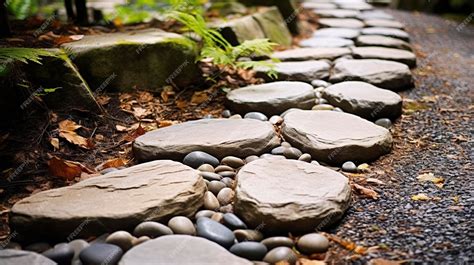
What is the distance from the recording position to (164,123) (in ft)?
10.0

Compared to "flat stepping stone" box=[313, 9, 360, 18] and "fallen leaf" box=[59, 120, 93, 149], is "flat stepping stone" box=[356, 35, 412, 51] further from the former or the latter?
"fallen leaf" box=[59, 120, 93, 149]

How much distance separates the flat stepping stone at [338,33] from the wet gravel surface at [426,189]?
148 cm

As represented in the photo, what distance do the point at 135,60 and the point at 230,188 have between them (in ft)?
5.27

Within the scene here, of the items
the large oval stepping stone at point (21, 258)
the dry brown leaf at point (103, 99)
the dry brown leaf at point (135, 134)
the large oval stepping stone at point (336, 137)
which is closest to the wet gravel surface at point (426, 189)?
the large oval stepping stone at point (336, 137)

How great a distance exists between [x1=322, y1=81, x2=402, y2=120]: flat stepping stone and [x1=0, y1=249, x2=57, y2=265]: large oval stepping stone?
98.4 inches

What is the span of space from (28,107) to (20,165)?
1.57 feet

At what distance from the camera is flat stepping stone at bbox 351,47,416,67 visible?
4.59 m

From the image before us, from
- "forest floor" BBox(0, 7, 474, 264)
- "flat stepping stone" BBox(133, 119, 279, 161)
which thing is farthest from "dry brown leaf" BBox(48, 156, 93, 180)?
"flat stepping stone" BBox(133, 119, 279, 161)

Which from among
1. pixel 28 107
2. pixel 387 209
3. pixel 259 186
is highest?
pixel 28 107

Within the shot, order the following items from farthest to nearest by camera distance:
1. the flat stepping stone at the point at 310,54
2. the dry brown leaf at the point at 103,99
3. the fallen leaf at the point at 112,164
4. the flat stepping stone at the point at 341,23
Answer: the flat stepping stone at the point at 341,23, the flat stepping stone at the point at 310,54, the dry brown leaf at the point at 103,99, the fallen leaf at the point at 112,164

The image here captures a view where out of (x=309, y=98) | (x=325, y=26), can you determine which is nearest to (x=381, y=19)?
(x=325, y=26)

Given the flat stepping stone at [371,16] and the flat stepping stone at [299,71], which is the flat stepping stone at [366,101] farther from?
the flat stepping stone at [371,16]

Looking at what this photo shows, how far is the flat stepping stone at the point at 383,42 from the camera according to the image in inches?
203

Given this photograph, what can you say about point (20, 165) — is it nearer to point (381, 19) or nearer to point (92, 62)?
point (92, 62)
